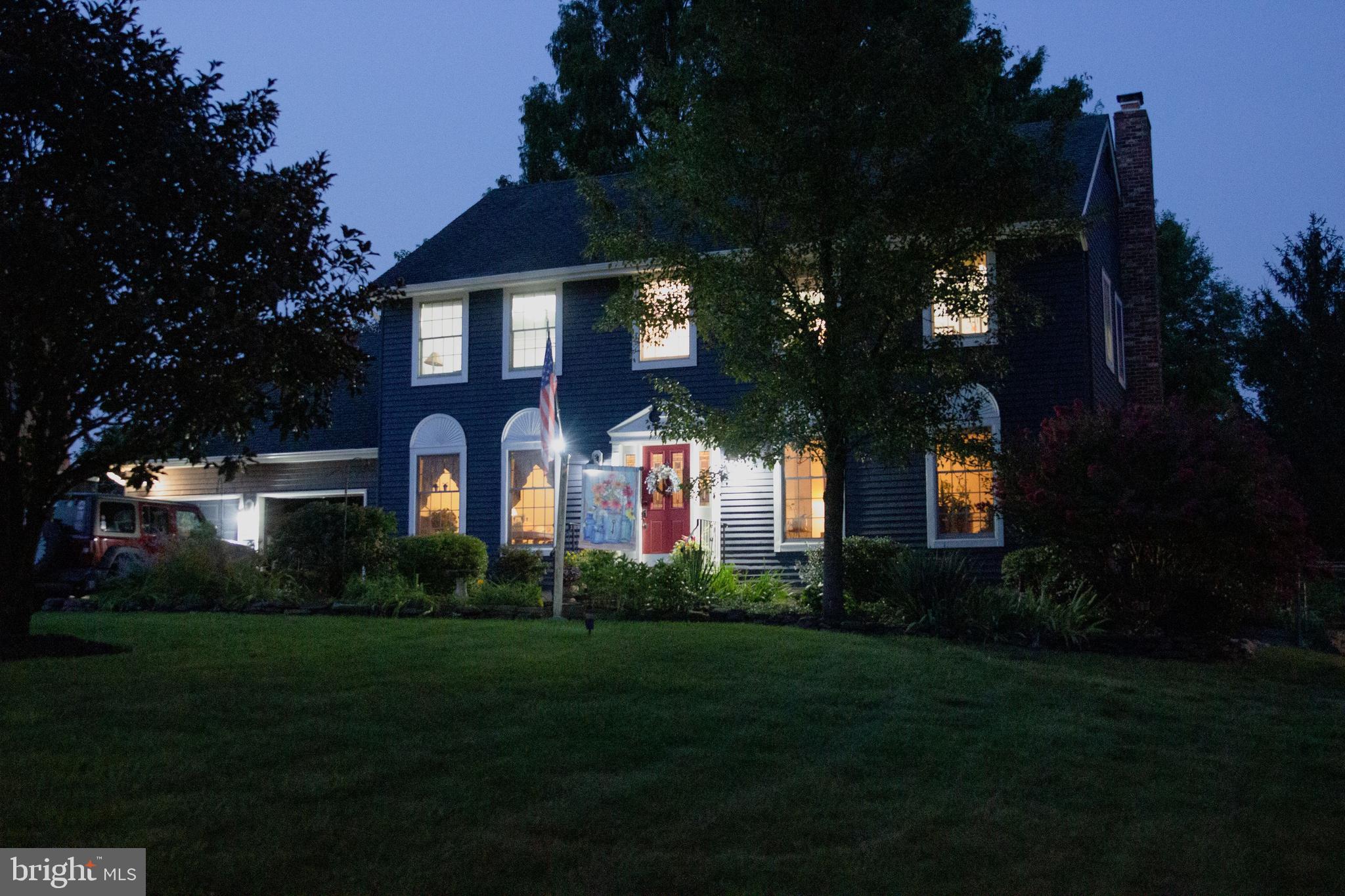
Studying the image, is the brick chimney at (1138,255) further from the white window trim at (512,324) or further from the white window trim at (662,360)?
the white window trim at (512,324)

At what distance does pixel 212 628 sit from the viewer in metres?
10.8

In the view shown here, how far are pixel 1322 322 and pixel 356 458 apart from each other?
798 inches

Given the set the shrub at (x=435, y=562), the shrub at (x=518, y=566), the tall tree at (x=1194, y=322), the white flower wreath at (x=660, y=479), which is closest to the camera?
the shrub at (x=435, y=562)

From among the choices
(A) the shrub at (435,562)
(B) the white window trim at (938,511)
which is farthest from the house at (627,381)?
(A) the shrub at (435,562)

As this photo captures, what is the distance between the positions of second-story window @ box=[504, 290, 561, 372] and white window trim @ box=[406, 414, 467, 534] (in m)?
1.48

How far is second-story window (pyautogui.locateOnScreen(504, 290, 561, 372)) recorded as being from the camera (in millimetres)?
19469


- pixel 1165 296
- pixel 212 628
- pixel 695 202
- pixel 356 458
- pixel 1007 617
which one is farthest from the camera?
pixel 1165 296

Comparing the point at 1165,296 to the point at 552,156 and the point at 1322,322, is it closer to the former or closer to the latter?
the point at 1322,322

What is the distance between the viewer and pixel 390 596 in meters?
13.8

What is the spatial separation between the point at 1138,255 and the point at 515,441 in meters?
11.4

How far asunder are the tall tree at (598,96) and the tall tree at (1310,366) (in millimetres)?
16776

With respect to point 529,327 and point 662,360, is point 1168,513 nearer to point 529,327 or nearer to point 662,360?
point 662,360

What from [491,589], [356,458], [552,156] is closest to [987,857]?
[491,589]

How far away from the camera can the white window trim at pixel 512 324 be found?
1934 cm
